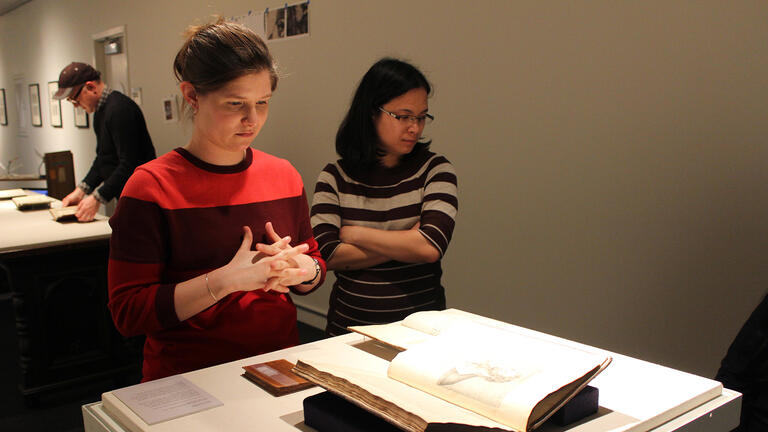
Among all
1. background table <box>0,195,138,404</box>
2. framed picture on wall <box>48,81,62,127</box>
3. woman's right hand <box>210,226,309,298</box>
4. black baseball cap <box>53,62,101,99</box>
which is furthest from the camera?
framed picture on wall <box>48,81,62,127</box>

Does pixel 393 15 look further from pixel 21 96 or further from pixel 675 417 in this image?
pixel 21 96

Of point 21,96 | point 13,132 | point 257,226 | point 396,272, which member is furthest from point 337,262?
point 13,132

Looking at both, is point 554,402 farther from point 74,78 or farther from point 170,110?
point 170,110

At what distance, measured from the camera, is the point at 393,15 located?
10.9 feet

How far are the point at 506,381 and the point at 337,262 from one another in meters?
1.03

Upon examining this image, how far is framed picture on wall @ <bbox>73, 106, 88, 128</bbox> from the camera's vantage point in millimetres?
7186

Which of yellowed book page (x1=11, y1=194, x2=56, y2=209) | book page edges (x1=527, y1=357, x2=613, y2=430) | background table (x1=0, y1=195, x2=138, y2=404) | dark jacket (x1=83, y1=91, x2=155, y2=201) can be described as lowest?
background table (x1=0, y1=195, x2=138, y2=404)

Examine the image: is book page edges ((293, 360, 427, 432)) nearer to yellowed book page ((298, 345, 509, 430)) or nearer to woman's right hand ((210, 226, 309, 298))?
yellowed book page ((298, 345, 509, 430))

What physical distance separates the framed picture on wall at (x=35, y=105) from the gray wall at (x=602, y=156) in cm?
686

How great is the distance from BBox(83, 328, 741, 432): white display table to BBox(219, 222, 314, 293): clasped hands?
6.8 inches

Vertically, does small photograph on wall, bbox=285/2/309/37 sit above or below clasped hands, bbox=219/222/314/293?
above

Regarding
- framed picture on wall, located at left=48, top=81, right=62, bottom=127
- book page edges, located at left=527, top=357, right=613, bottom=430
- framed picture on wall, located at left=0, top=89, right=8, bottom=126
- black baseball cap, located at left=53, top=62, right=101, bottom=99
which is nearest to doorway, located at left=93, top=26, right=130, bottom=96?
Answer: framed picture on wall, located at left=48, top=81, right=62, bottom=127

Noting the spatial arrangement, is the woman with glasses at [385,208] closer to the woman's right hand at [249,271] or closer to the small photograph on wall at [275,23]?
the woman's right hand at [249,271]

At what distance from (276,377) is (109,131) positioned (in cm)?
310
